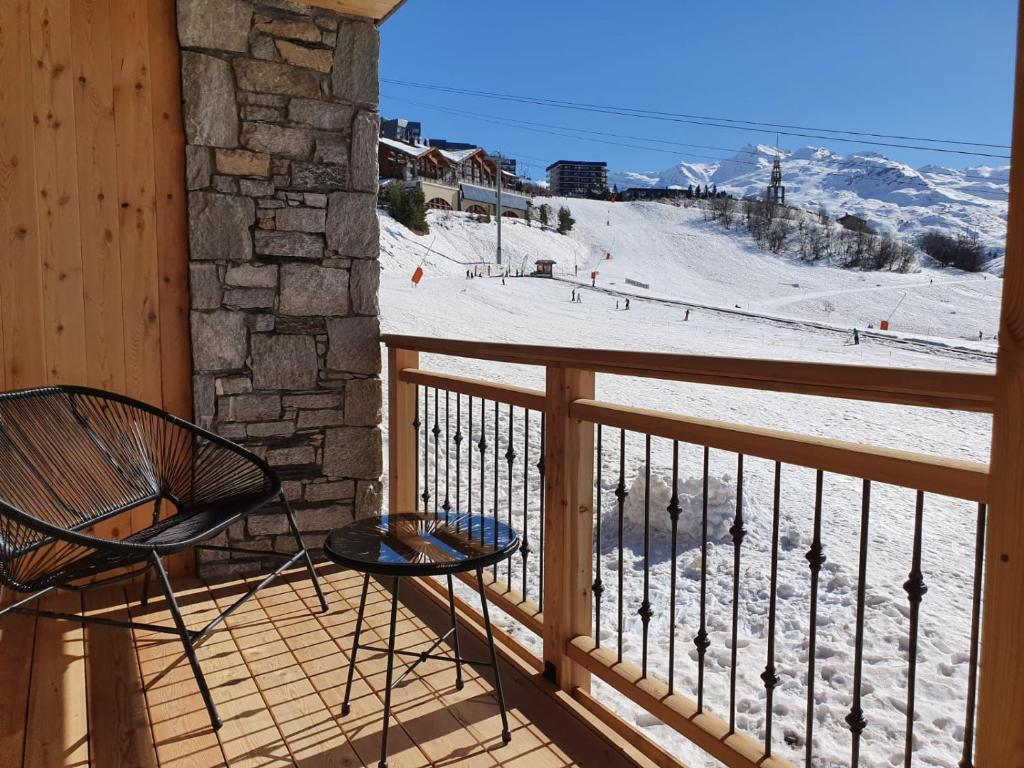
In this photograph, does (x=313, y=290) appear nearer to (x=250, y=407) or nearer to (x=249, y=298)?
(x=249, y=298)

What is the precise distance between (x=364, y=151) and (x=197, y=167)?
682 mm

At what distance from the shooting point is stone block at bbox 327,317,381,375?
3084 mm

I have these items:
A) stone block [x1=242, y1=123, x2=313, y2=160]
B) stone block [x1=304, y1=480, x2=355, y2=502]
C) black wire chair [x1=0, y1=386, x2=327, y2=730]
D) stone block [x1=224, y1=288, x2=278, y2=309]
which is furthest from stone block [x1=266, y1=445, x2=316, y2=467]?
stone block [x1=242, y1=123, x2=313, y2=160]

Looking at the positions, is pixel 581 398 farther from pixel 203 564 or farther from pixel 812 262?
pixel 812 262

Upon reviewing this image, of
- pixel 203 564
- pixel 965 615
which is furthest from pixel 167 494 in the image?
pixel 965 615

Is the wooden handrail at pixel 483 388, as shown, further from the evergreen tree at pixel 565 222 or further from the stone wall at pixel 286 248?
the evergreen tree at pixel 565 222

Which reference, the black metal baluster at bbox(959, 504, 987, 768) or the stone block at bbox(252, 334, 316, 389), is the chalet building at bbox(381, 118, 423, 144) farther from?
the black metal baluster at bbox(959, 504, 987, 768)

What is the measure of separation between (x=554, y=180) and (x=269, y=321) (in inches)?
3004

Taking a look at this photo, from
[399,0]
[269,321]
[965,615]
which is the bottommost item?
[965,615]

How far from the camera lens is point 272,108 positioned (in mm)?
2900

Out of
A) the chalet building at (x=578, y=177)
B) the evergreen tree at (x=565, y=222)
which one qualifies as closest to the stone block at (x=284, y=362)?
the evergreen tree at (x=565, y=222)

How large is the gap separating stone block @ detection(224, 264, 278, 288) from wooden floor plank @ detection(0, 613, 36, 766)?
1403mm

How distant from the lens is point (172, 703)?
1.98 meters

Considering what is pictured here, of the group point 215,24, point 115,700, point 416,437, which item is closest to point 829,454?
point 115,700
